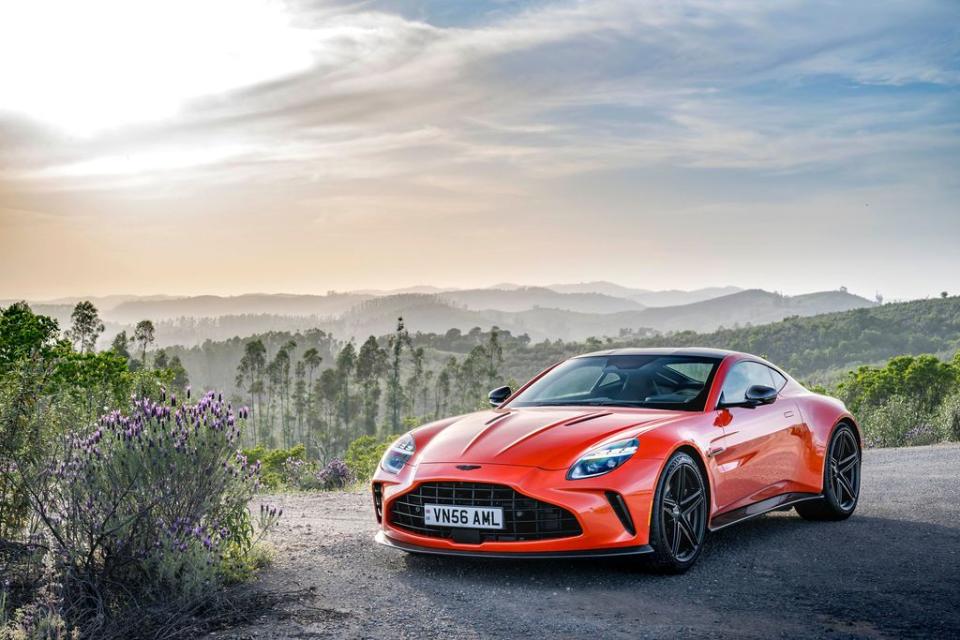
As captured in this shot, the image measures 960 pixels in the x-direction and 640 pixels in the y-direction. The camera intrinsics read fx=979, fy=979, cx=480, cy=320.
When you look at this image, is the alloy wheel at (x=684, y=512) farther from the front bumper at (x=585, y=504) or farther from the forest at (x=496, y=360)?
the forest at (x=496, y=360)

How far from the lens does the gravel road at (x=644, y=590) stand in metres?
5.54

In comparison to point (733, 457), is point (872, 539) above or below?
below

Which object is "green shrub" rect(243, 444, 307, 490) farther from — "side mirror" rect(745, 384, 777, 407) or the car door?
"side mirror" rect(745, 384, 777, 407)

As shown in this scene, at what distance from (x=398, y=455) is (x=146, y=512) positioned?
6.19 feet

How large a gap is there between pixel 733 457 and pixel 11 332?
9414 millimetres

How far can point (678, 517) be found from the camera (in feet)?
22.2

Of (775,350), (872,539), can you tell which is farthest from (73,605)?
(775,350)

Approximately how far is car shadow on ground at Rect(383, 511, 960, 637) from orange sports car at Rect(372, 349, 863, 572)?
24 centimetres

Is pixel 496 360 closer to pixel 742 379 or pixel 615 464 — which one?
pixel 742 379

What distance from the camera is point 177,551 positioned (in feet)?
20.4

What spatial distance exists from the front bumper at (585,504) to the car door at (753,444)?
102 cm

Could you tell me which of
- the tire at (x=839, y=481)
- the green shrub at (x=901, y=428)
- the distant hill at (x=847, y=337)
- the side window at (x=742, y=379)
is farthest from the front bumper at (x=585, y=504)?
the distant hill at (x=847, y=337)

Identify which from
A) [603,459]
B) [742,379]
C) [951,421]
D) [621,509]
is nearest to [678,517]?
[621,509]

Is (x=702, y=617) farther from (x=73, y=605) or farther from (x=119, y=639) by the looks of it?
(x=73, y=605)
